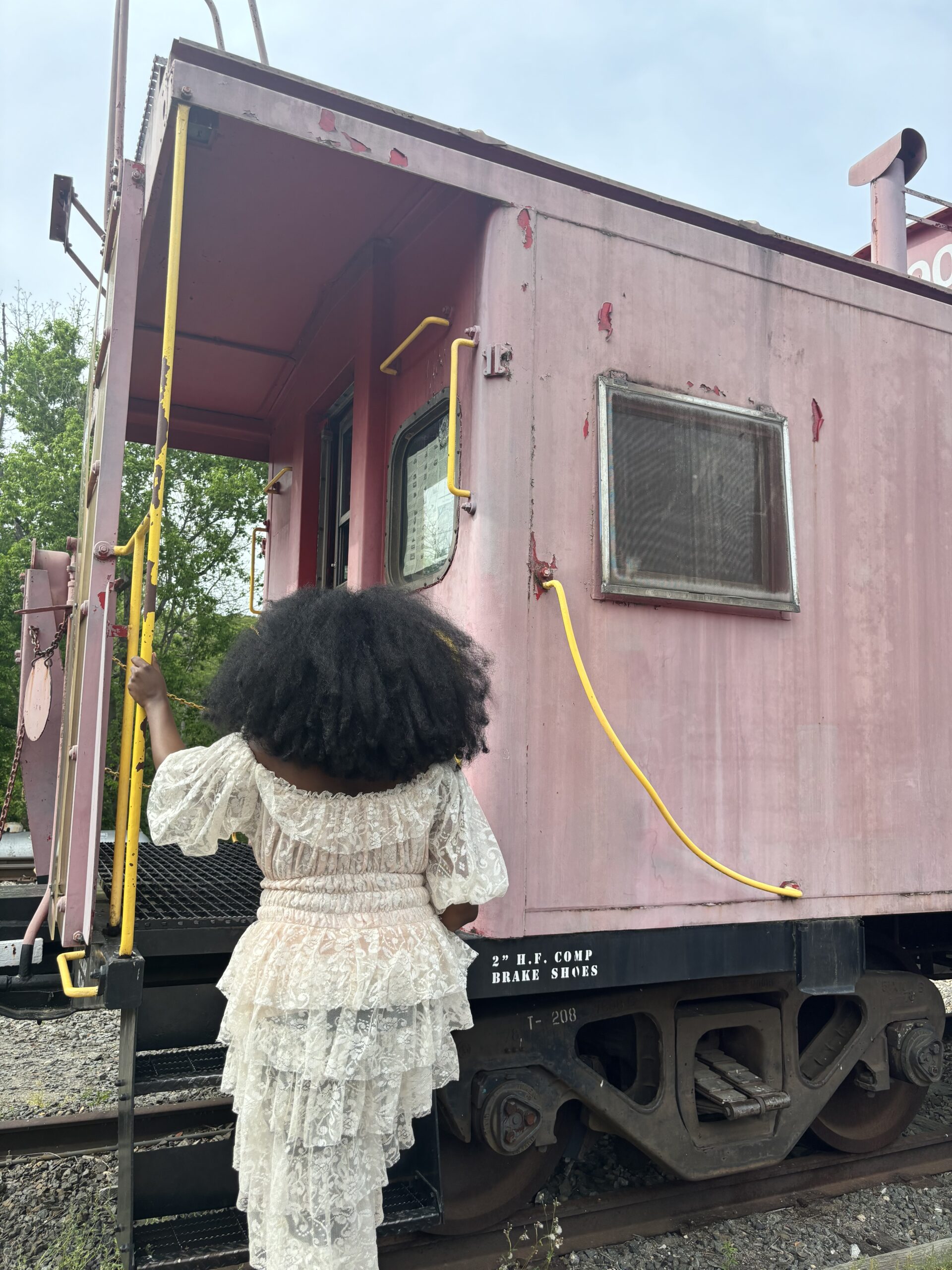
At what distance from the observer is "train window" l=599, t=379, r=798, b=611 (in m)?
3.13

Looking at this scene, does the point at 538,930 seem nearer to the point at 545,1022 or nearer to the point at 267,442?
the point at 545,1022

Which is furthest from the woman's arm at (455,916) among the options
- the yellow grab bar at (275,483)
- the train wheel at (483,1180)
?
the yellow grab bar at (275,483)

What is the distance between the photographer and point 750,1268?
3.09 m

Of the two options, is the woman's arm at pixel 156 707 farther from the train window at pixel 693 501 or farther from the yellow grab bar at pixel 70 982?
the train window at pixel 693 501

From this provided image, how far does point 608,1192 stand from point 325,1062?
2.08 metres

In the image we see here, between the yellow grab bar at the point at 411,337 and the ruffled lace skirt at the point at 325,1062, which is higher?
the yellow grab bar at the point at 411,337

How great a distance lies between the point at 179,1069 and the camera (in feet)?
9.56

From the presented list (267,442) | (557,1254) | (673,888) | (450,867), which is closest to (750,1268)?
(557,1254)

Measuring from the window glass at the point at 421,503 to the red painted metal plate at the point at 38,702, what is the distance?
142 cm

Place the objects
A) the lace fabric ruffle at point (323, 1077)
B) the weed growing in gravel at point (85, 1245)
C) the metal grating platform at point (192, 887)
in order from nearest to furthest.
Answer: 1. the lace fabric ruffle at point (323, 1077)
2. the metal grating platform at point (192, 887)
3. the weed growing in gravel at point (85, 1245)

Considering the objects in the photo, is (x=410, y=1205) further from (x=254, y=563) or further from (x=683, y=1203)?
(x=254, y=563)

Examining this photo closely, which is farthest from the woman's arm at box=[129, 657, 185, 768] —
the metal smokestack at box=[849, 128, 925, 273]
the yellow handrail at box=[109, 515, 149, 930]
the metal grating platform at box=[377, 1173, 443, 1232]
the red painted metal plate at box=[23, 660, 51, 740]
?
the metal smokestack at box=[849, 128, 925, 273]

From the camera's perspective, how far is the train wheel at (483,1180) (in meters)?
3.10

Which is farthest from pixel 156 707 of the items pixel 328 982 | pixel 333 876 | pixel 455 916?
pixel 455 916
